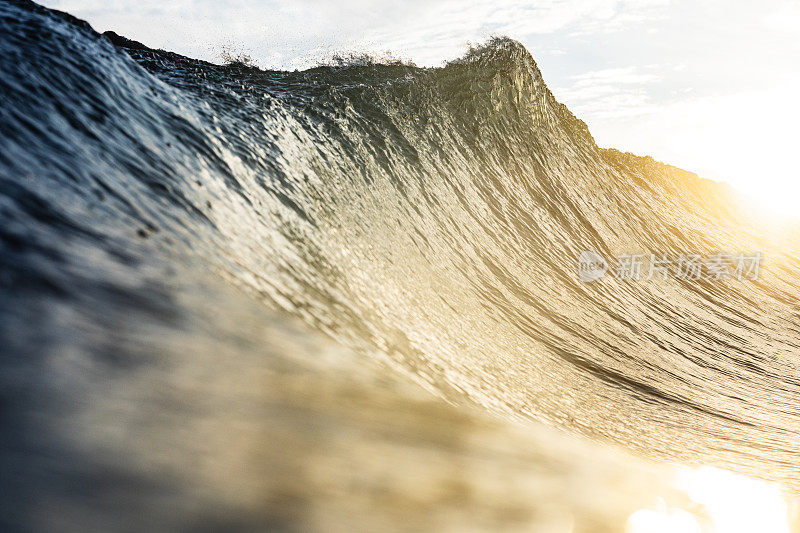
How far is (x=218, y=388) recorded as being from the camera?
1576 mm

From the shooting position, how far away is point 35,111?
109 inches

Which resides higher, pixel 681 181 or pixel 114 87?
pixel 681 181

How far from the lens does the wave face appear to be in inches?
53.7

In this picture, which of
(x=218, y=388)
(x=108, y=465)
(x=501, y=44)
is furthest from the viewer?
(x=501, y=44)

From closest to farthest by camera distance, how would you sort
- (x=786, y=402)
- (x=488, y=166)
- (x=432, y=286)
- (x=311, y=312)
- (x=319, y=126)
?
(x=311, y=312) → (x=432, y=286) → (x=786, y=402) → (x=319, y=126) → (x=488, y=166)

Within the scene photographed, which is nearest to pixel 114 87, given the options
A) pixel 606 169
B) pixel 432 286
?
pixel 432 286

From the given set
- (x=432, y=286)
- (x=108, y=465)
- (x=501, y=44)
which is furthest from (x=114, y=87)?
(x=501, y=44)

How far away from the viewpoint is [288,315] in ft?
7.37

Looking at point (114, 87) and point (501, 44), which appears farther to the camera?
point (501, 44)

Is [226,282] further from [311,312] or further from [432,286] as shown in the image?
[432,286]

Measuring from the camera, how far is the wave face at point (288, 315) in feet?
4.47

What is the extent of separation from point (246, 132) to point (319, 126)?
6.50 ft

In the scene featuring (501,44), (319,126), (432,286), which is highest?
(501,44)

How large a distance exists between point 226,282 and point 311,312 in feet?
1.45
